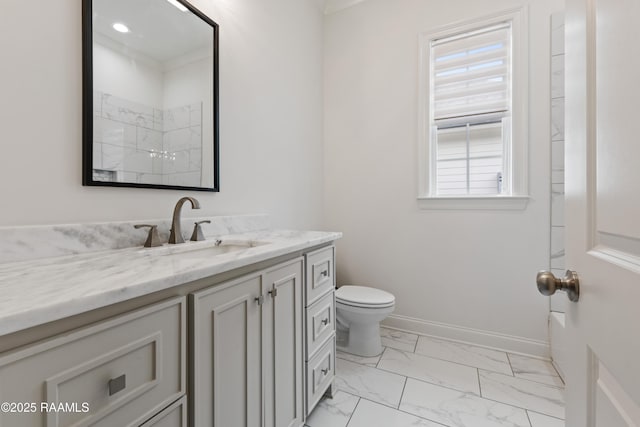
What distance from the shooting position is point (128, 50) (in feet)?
3.84

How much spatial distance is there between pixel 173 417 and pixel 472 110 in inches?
96.6

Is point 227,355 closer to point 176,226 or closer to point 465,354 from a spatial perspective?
point 176,226

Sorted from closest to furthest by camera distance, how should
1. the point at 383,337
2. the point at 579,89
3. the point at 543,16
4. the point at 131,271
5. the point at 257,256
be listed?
the point at 579,89 < the point at 131,271 < the point at 257,256 < the point at 543,16 < the point at 383,337

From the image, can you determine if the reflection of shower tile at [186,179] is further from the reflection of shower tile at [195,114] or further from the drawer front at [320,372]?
the drawer front at [320,372]

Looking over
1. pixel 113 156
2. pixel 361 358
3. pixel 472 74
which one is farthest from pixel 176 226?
pixel 472 74

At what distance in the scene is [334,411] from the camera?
144 centimetres

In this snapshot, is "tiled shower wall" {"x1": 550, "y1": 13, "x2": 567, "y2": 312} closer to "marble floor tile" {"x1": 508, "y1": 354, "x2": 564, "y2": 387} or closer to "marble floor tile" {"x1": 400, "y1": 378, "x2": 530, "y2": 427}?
"marble floor tile" {"x1": 508, "y1": 354, "x2": 564, "y2": 387}

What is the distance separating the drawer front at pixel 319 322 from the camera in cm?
129

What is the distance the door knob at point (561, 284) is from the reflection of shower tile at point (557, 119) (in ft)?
5.63

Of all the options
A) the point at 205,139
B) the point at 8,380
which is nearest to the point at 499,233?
the point at 205,139

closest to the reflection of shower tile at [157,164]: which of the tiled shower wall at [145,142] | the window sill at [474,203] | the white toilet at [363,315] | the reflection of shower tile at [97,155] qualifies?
the tiled shower wall at [145,142]

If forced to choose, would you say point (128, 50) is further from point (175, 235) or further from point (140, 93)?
point (175, 235)

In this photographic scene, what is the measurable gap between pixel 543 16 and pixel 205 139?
2.33 meters

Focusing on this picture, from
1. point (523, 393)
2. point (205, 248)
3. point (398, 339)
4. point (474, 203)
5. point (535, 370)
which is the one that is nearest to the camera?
point (205, 248)
